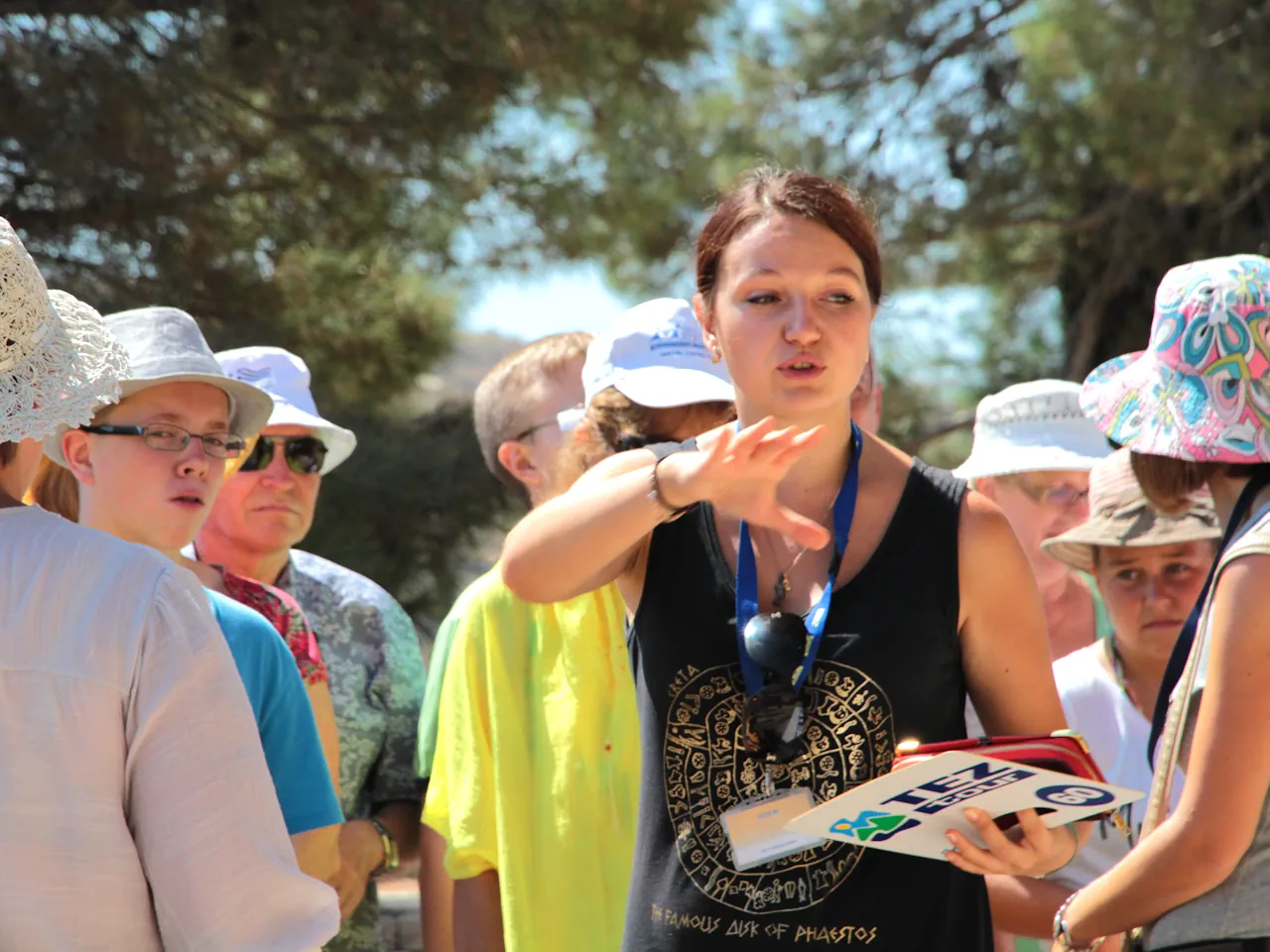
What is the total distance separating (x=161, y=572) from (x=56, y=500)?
3.84ft

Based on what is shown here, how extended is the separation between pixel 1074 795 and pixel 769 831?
393 millimetres

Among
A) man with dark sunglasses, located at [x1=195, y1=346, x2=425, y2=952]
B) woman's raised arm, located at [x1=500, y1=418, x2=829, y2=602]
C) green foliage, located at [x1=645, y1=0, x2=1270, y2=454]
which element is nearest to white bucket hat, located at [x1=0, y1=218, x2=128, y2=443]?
woman's raised arm, located at [x1=500, y1=418, x2=829, y2=602]

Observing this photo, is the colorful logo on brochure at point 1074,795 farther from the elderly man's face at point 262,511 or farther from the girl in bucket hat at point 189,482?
the elderly man's face at point 262,511

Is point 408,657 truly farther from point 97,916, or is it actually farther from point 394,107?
point 394,107

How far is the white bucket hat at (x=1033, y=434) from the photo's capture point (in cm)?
348

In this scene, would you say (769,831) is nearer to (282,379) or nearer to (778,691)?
(778,691)

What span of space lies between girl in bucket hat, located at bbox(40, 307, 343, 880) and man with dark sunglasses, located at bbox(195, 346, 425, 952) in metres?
0.62

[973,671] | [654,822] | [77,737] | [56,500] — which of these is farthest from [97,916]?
[56,500]

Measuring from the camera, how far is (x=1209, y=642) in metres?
1.88

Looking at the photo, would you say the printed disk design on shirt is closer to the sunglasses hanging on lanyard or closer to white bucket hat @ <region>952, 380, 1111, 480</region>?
the sunglasses hanging on lanyard

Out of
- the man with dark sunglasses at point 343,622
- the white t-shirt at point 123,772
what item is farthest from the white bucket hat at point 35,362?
the man with dark sunglasses at point 343,622

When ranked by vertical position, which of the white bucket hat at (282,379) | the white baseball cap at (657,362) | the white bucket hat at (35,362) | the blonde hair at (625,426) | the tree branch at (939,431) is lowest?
the white bucket hat at (35,362)

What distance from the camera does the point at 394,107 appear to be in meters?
6.03

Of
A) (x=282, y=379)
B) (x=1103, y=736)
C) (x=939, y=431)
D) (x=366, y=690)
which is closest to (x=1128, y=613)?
(x=1103, y=736)
